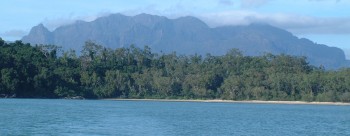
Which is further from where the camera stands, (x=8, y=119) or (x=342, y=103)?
(x=342, y=103)

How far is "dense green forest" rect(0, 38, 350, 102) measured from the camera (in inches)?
4400

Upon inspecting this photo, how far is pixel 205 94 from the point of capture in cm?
12556

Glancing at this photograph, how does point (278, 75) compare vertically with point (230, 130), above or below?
above

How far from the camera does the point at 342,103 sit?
118m

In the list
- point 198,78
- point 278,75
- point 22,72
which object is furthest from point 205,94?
point 22,72

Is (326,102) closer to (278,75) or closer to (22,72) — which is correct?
(278,75)

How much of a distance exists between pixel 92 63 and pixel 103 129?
90.9 meters

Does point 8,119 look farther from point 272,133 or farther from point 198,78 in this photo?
point 198,78

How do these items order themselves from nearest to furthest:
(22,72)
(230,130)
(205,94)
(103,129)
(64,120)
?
(103,129), (230,130), (64,120), (22,72), (205,94)

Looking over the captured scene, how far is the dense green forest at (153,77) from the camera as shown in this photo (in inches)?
4400

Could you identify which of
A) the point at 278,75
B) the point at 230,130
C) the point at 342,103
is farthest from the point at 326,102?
the point at 230,130

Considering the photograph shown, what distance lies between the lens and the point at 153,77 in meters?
129

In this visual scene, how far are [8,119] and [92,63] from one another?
8462 cm

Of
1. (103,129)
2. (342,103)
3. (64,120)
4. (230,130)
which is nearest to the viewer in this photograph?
(103,129)
